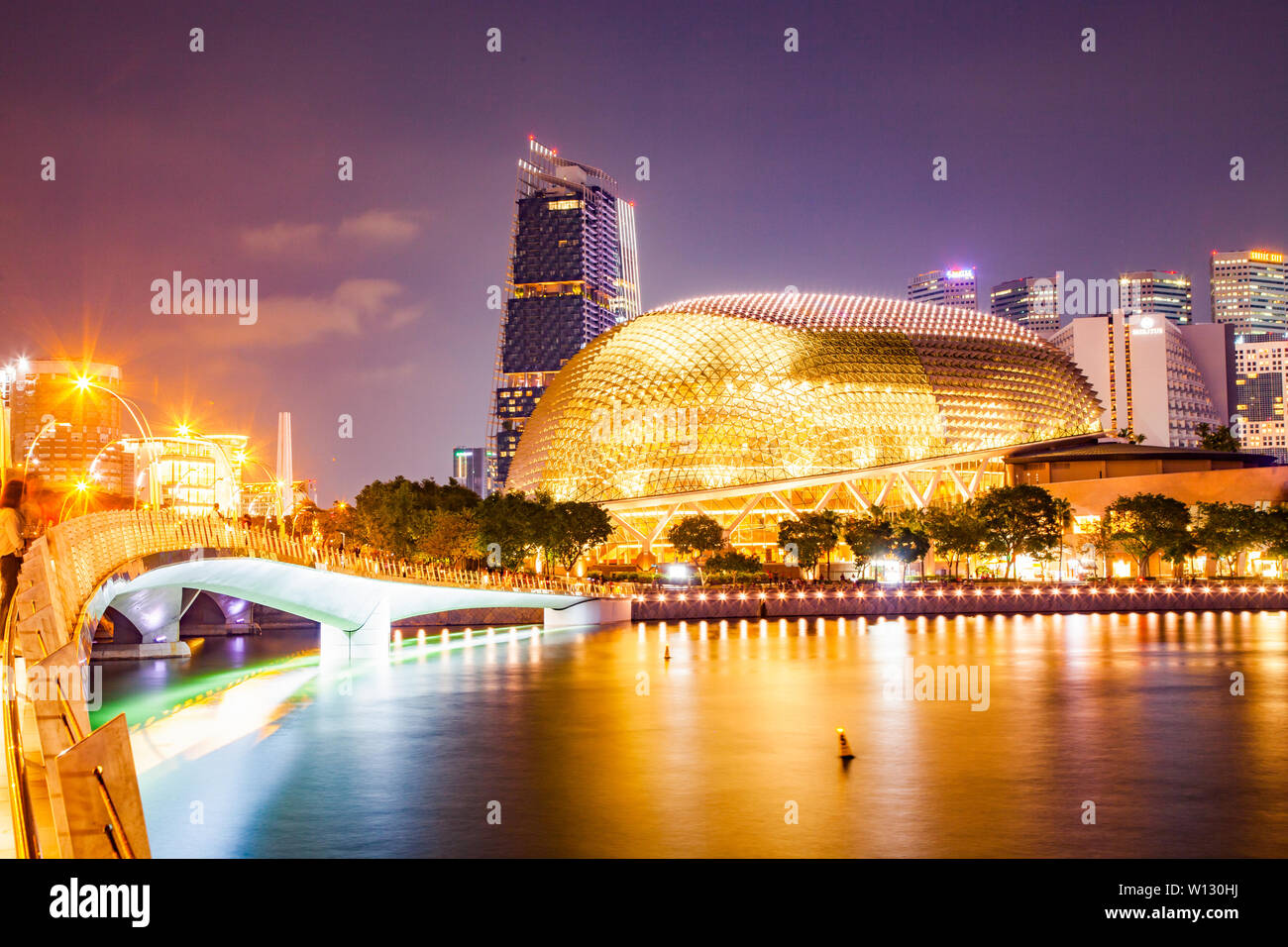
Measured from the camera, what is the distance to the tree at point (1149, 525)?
92562 mm

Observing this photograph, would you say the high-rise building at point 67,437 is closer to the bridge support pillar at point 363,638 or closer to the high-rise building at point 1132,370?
the bridge support pillar at point 363,638

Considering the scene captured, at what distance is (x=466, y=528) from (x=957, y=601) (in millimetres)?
34115

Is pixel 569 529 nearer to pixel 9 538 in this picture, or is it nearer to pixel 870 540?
pixel 870 540

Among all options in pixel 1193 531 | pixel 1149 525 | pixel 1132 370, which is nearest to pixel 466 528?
pixel 1149 525

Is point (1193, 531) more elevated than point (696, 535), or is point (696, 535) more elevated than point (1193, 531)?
point (696, 535)

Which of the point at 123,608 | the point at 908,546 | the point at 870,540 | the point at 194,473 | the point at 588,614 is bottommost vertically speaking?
the point at 588,614

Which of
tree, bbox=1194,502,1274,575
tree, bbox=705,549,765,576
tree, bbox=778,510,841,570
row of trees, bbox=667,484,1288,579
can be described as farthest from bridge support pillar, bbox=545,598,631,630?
tree, bbox=1194,502,1274,575

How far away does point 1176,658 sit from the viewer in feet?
159

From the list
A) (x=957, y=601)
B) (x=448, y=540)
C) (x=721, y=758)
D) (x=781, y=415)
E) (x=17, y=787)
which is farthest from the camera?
(x=781, y=415)

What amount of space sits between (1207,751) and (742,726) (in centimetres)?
1138

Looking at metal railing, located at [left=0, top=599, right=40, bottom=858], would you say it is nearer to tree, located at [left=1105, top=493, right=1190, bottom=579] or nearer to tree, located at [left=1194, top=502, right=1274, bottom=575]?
tree, located at [left=1105, top=493, right=1190, bottom=579]

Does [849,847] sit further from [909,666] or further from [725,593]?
[725,593]

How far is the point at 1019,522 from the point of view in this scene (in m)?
93.6

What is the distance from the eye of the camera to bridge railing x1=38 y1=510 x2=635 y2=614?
820 inches
